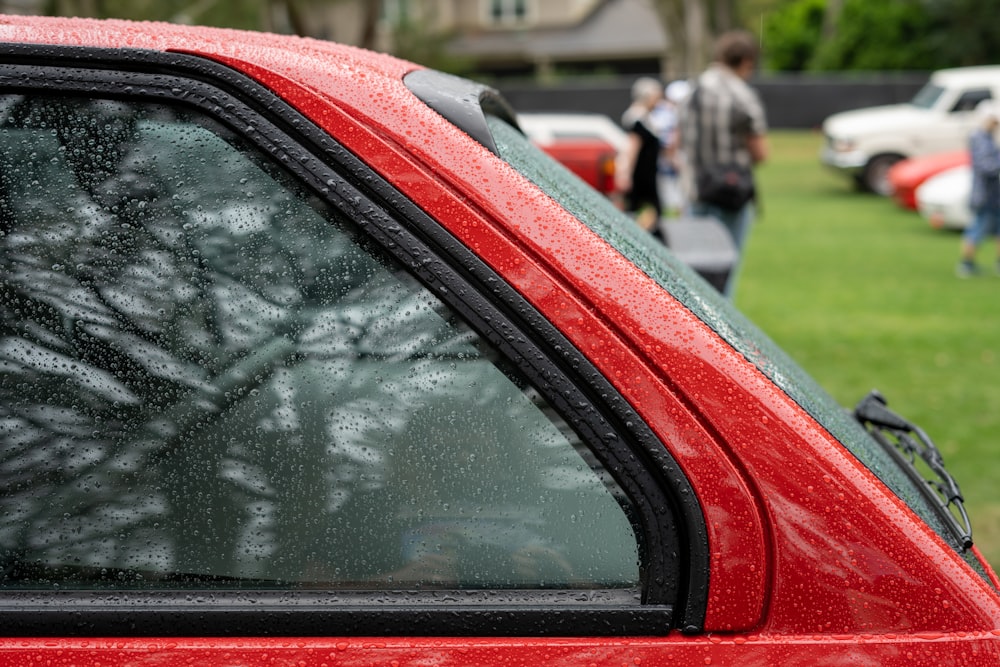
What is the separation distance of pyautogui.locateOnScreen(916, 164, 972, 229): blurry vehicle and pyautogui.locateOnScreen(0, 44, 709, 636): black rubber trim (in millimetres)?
14129

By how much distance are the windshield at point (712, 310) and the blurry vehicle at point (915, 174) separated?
15.9 m

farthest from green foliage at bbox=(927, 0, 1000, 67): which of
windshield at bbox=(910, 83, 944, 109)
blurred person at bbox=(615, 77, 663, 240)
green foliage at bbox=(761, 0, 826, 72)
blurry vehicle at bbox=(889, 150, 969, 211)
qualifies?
blurred person at bbox=(615, 77, 663, 240)

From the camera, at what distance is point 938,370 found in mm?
7465

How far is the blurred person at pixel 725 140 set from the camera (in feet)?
21.0

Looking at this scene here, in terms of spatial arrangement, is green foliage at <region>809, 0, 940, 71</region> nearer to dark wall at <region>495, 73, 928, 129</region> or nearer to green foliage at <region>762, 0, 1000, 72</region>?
green foliage at <region>762, 0, 1000, 72</region>

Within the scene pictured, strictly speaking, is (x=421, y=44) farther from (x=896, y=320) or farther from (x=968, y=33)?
(x=896, y=320)

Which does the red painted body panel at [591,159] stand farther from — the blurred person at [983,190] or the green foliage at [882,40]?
the green foliage at [882,40]

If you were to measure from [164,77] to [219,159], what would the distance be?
4.5 inches

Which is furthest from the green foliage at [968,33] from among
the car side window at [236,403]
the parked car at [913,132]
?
the car side window at [236,403]

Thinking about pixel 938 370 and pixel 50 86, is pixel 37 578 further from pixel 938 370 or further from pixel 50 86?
pixel 938 370

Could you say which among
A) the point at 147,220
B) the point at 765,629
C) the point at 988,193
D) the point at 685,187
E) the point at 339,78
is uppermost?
the point at 339,78

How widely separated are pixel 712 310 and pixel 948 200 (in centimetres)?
1407

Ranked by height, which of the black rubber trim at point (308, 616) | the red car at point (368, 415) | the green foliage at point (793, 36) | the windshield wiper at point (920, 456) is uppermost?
the red car at point (368, 415)

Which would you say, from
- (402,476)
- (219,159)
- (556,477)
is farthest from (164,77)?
(556,477)
